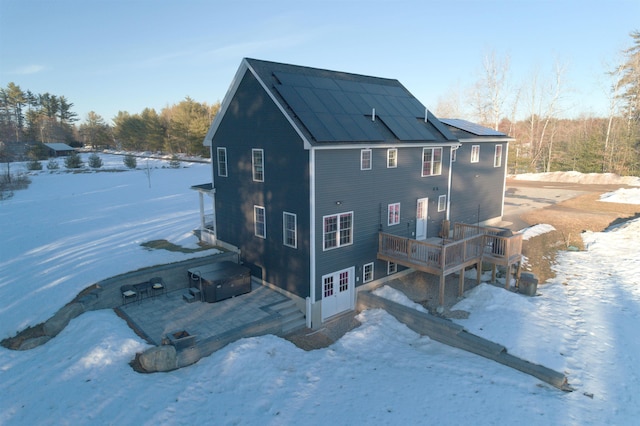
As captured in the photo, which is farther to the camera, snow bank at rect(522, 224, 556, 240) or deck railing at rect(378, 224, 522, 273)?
snow bank at rect(522, 224, 556, 240)

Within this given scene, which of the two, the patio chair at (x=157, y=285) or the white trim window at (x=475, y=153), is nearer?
the patio chair at (x=157, y=285)

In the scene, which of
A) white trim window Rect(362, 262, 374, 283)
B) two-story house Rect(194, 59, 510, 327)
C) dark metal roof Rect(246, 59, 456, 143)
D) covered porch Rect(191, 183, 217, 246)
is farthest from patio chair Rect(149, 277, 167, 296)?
dark metal roof Rect(246, 59, 456, 143)

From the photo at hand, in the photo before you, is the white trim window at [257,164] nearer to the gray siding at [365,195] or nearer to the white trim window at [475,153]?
the gray siding at [365,195]

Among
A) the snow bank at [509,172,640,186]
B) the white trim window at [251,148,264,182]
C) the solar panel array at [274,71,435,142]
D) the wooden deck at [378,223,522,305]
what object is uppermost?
the solar panel array at [274,71,435,142]

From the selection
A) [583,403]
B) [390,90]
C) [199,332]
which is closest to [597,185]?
[390,90]

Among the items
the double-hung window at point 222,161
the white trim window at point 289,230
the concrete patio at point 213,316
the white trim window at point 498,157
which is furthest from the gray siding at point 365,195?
the white trim window at point 498,157

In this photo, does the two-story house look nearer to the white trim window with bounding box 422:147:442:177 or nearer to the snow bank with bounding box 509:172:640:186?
the white trim window with bounding box 422:147:442:177
